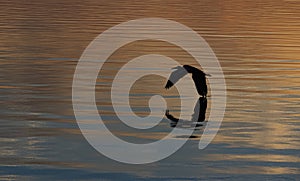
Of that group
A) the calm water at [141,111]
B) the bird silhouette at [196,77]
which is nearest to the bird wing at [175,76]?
the bird silhouette at [196,77]

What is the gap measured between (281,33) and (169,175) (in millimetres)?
33767

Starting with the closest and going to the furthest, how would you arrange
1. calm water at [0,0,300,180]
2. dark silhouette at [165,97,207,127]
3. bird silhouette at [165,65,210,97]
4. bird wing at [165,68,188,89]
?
calm water at [0,0,300,180]
dark silhouette at [165,97,207,127]
bird silhouette at [165,65,210,97]
bird wing at [165,68,188,89]

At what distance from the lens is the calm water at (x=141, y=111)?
47.8 ft

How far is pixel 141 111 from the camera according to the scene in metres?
20.8

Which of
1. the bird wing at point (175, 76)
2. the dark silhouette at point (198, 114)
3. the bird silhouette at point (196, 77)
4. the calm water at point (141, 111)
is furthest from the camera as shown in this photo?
the bird wing at point (175, 76)

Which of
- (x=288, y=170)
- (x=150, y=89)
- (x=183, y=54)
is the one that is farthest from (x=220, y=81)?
(x=288, y=170)

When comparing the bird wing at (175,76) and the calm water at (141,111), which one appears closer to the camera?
the calm water at (141,111)

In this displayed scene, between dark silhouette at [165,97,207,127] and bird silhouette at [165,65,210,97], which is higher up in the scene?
bird silhouette at [165,65,210,97]

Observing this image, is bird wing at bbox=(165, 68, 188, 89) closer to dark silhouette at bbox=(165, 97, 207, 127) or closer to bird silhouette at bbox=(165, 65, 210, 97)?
bird silhouette at bbox=(165, 65, 210, 97)

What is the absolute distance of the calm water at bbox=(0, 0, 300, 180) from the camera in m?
14.6

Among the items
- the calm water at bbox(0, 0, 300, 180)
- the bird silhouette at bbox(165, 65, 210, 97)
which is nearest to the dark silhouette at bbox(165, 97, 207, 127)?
the bird silhouette at bbox(165, 65, 210, 97)

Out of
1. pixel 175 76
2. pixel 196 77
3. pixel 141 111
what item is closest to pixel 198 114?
pixel 141 111

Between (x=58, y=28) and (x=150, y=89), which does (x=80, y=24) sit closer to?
(x=58, y=28)

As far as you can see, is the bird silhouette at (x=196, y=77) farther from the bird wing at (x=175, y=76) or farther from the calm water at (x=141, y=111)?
the calm water at (x=141, y=111)
